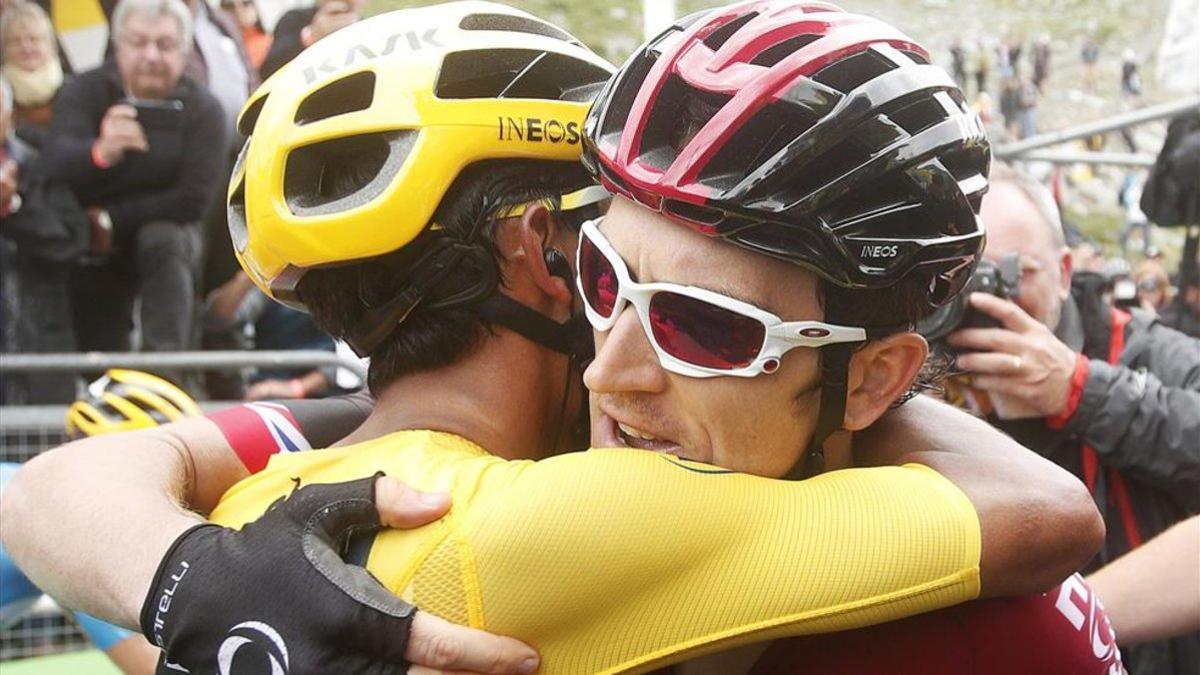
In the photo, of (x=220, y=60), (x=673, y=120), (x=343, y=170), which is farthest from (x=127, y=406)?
(x=220, y=60)

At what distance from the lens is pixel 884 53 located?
71.6 inches

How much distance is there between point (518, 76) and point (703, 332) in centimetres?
74

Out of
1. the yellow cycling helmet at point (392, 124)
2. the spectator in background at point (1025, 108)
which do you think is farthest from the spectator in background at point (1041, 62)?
the yellow cycling helmet at point (392, 124)

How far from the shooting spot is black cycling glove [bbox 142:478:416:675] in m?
1.55

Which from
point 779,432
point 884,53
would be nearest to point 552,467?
point 779,432

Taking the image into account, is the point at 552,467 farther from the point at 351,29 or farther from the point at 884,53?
the point at 351,29

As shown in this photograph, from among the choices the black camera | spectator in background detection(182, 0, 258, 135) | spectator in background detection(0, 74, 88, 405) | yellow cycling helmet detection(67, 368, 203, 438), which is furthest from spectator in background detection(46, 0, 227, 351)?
the black camera

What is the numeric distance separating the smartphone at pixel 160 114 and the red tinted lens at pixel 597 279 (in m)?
5.02

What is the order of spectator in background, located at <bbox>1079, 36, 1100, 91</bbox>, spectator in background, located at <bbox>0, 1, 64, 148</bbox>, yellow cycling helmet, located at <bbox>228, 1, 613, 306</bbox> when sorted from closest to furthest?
yellow cycling helmet, located at <bbox>228, 1, 613, 306</bbox>
spectator in background, located at <bbox>0, 1, 64, 148</bbox>
spectator in background, located at <bbox>1079, 36, 1100, 91</bbox>

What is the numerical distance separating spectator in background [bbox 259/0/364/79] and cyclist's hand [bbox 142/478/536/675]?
217 inches

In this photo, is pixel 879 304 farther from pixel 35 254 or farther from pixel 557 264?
pixel 35 254

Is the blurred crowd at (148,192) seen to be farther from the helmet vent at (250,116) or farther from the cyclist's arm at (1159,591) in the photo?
the helmet vent at (250,116)

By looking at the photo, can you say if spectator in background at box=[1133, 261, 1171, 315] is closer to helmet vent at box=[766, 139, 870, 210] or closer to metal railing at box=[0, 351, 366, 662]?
metal railing at box=[0, 351, 366, 662]

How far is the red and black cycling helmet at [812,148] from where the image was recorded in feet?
5.65
